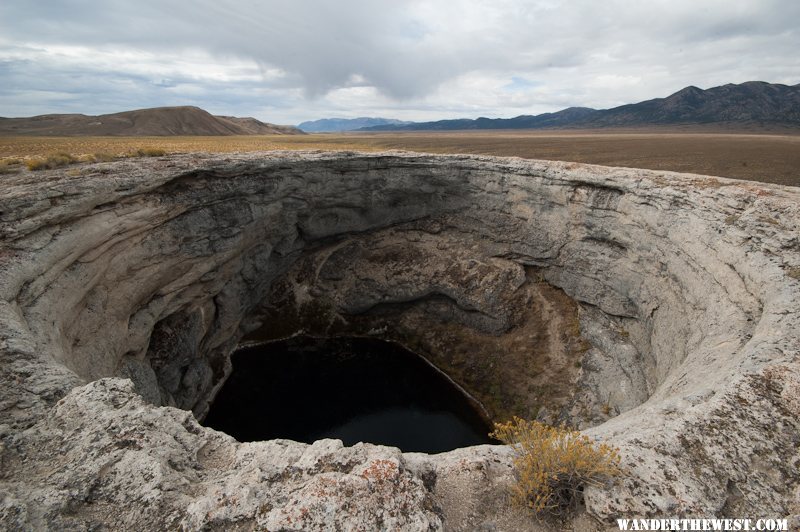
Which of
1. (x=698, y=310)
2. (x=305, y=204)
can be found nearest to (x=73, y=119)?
(x=305, y=204)

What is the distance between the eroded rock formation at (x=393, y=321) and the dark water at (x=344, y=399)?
1.45 m

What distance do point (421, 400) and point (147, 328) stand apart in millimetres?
16616

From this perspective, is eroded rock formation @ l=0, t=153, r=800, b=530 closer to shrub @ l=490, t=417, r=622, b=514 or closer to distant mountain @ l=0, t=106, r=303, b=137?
shrub @ l=490, t=417, r=622, b=514

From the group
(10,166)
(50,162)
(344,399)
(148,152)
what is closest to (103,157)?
(50,162)

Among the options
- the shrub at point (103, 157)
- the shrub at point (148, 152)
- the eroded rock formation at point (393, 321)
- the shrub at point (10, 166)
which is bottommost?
the eroded rock formation at point (393, 321)

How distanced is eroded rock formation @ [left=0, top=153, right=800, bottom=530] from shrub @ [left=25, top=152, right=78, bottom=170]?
1.69 metres

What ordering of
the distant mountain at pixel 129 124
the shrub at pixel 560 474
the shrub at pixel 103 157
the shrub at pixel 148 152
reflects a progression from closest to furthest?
1. the shrub at pixel 560 474
2. the shrub at pixel 103 157
3. the shrub at pixel 148 152
4. the distant mountain at pixel 129 124

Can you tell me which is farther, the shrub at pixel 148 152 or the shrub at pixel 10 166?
the shrub at pixel 148 152

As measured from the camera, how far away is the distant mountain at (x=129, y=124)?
85.7m

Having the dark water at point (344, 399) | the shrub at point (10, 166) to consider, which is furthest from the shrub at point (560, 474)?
the shrub at point (10, 166)

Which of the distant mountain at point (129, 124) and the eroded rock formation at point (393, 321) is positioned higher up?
the distant mountain at point (129, 124)

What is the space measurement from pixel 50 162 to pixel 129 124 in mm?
95710

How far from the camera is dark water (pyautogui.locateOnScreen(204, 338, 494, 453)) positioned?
2328 centimetres

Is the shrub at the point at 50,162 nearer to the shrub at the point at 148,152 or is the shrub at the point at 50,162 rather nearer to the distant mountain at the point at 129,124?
the shrub at the point at 148,152
